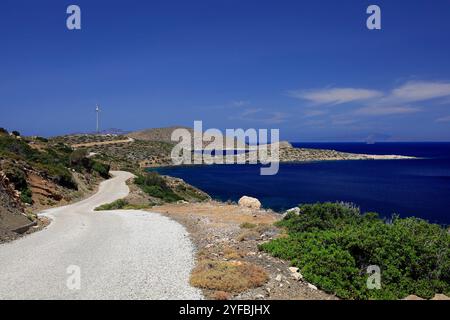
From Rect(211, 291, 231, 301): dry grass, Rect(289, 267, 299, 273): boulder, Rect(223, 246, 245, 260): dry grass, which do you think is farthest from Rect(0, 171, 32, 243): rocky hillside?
Rect(289, 267, 299, 273): boulder

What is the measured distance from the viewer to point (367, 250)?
11.7 m

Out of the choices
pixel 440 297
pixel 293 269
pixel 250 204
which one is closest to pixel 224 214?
pixel 250 204

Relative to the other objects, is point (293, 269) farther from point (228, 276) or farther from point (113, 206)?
point (113, 206)

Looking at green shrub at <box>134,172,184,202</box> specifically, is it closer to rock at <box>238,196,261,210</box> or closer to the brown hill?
rock at <box>238,196,261,210</box>

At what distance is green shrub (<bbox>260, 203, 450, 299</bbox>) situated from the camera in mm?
10364

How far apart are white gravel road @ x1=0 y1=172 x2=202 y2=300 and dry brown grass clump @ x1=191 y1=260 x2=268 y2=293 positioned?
392 millimetres

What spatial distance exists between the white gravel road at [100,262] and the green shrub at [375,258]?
346 centimetres

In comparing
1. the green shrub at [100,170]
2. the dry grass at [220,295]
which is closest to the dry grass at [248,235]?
the dry grass at [220,295]

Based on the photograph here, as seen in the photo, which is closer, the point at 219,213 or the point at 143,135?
the point at 219,213

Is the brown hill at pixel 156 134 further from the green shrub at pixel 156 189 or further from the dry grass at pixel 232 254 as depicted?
the dry grass at pixel 232 254

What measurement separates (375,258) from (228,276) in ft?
14.3

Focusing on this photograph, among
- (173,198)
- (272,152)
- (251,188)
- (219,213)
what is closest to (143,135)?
(272,152)
